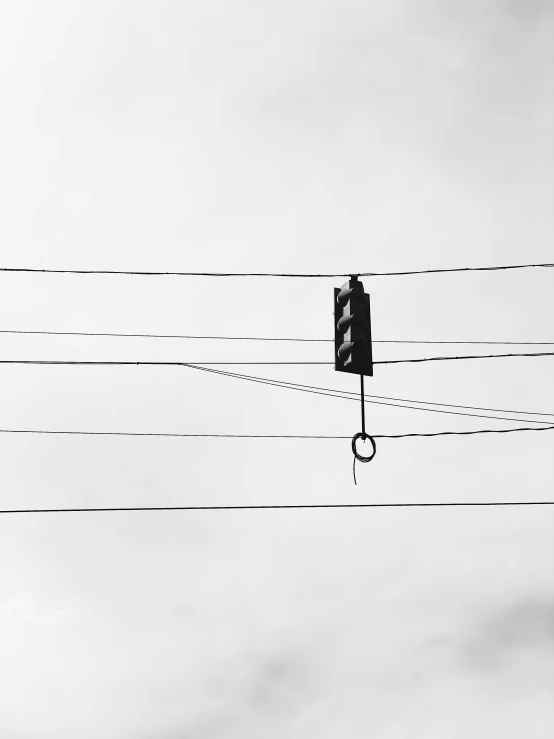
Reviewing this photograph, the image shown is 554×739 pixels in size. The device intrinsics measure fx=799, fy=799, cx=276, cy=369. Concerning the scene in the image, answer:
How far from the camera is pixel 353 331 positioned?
10.6 metres

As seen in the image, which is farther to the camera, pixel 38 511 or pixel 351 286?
pixel 38 511

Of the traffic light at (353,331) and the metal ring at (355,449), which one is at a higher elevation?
the traffic light at (353,331)

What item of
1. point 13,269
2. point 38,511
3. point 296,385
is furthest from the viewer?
point 296,385

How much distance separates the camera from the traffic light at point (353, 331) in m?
10.5

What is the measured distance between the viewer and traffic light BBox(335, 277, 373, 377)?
1049 centimetres

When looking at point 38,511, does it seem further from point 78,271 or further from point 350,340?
point 350,340

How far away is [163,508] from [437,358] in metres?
5.25

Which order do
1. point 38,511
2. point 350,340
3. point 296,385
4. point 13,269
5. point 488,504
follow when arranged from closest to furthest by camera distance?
point 350,340 < point 13,269 < point 38,511 < point 488,504 < point 296,385

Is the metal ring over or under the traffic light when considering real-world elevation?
under

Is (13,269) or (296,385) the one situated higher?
(13,269)

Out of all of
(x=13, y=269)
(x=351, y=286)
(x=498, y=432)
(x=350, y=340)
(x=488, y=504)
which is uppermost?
(x=13, y=269)

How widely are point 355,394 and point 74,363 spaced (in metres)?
5.46

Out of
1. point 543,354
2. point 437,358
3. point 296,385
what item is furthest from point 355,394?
point 543,354

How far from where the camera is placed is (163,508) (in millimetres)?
13422
